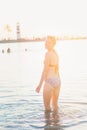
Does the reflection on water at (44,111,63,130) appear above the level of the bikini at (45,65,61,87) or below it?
below

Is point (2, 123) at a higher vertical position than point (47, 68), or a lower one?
lower

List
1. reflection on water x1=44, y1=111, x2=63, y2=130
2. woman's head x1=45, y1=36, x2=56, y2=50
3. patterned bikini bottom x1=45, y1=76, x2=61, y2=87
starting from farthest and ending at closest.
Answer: patterned bikini bottom x1=45, y1=76, x2=61, y2=87
woman's head x1=45, y1=36, x2=56, y2=50
reflection on water x1=44, y1=111, x2=63, y2=130

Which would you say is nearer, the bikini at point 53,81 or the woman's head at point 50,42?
the woman's head at point 50,42

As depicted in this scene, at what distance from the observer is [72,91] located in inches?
893

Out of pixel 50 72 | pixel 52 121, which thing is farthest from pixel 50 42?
pixel 52 121

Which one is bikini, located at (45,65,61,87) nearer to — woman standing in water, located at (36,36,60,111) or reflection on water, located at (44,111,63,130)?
woman standing in water, located at (36,36,60,111)

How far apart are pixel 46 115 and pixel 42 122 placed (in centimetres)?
80

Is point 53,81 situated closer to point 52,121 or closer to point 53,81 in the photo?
point 53,81

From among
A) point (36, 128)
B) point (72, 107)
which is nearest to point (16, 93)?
point (72, 107)

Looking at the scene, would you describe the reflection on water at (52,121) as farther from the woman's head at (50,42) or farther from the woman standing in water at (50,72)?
the woman's head at (50,42)

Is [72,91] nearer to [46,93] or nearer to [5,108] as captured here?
[5,108]

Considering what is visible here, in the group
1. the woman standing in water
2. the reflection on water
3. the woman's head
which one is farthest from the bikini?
the reflection on water

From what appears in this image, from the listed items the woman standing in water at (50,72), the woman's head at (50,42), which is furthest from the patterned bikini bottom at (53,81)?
the woman's head at (50,42)

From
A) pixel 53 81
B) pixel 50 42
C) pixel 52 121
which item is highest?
pixel 50 42
